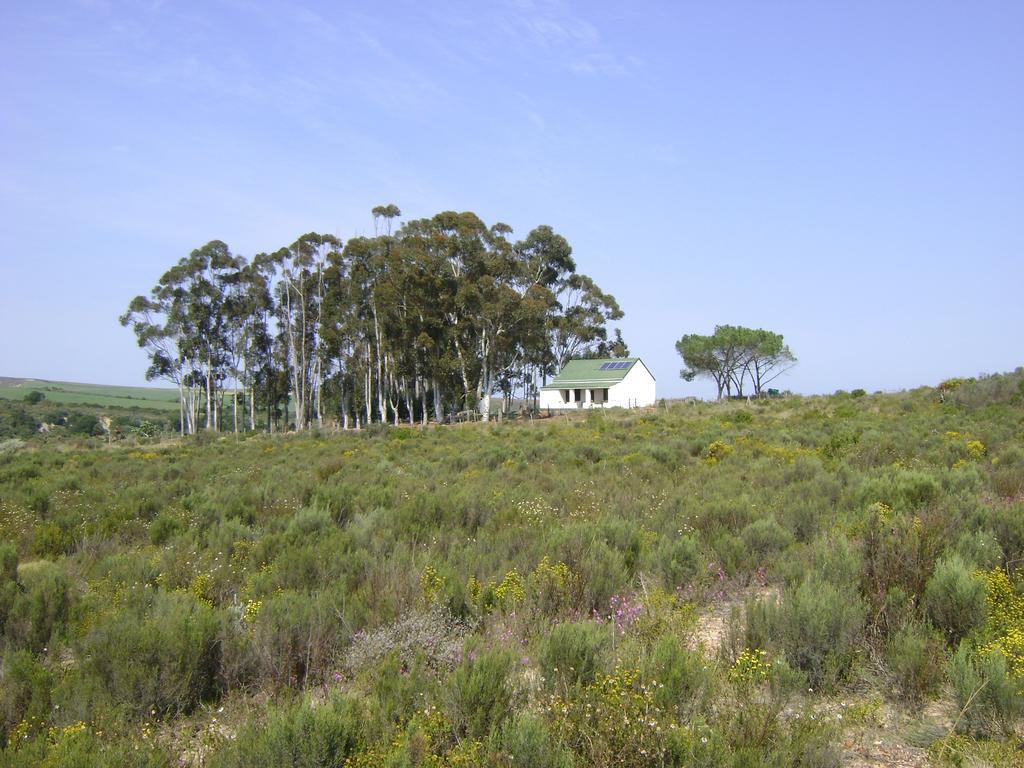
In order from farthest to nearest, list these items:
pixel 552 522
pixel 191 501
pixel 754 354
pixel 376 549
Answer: pixel 754 354, pixel 191 501, pixel 552 522, pixel 376 549

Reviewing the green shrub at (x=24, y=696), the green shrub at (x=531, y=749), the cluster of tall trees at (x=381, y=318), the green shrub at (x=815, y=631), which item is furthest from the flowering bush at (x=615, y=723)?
the cluster of tall trees at (x=381, y=318)

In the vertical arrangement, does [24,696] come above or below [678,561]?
below

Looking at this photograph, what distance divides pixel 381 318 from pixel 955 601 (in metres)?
45.9

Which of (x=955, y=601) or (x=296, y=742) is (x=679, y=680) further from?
(x=955, y=601)

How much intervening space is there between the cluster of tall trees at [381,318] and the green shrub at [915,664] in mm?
41498

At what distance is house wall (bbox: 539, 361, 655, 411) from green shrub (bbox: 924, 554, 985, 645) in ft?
154

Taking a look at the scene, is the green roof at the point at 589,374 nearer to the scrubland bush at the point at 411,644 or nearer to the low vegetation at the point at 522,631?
the low vegetation at the point at 522,631

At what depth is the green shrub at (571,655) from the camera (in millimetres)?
3939

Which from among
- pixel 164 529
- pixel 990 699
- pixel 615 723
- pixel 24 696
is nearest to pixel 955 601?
pixel 990 699

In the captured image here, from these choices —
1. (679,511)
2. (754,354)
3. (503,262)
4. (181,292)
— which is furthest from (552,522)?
(754,354)

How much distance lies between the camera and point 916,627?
446 centimetres

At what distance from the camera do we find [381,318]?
48.1 m

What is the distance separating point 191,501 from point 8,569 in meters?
4.24

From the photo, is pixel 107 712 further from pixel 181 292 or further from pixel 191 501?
pixel 181 292
